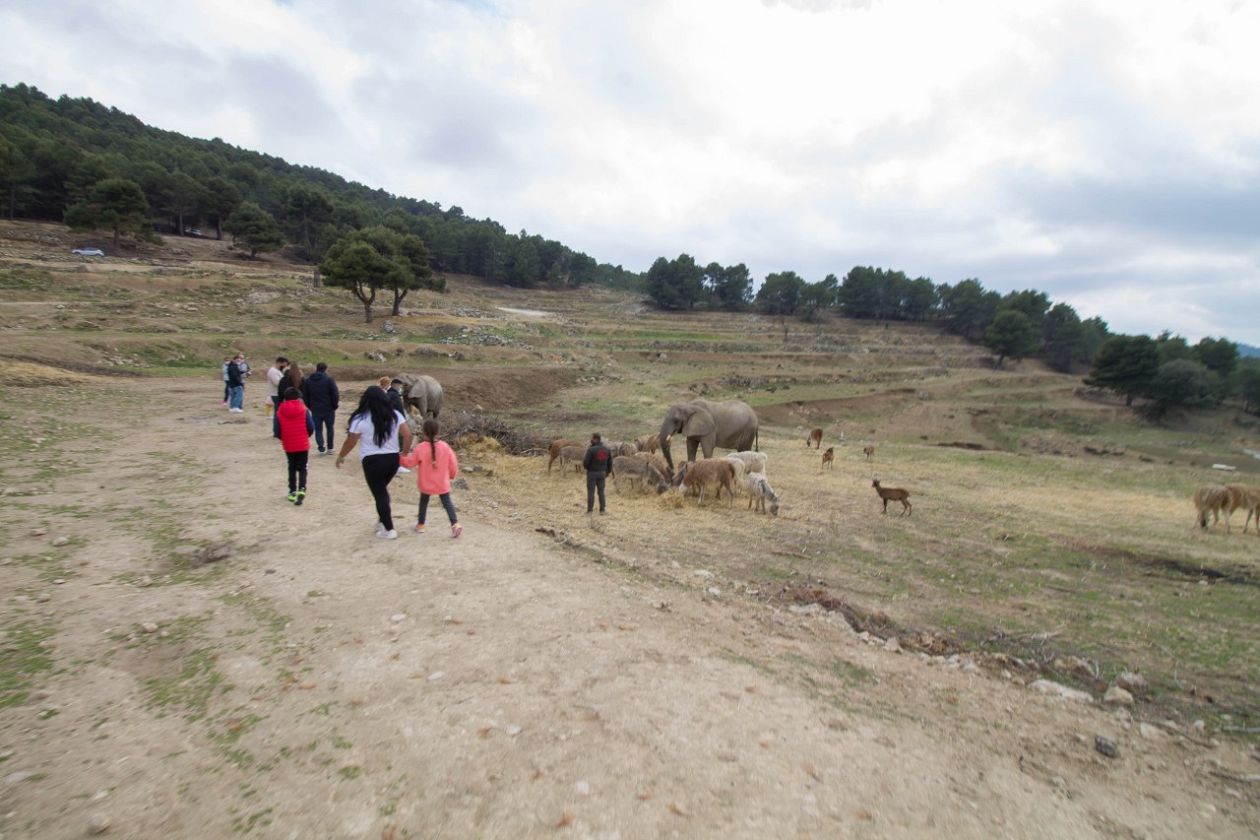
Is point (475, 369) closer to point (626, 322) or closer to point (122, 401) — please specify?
point (122, 401)

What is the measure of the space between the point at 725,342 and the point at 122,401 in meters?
52.2

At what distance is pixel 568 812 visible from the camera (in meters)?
3.53

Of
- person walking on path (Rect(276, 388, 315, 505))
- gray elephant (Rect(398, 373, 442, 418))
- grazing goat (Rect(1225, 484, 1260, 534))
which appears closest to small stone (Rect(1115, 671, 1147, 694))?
person walking on path (Rect(276, 388, 315, 505))

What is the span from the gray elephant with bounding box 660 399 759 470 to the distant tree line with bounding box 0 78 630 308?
1569 inches

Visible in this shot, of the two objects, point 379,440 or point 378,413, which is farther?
point 379,440

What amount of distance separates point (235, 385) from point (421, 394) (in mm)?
4883

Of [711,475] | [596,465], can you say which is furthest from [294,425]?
[711,475]

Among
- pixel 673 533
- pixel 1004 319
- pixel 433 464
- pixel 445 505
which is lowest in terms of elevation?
pixel 673 533

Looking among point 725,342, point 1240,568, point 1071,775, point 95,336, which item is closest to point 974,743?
point 1071,775

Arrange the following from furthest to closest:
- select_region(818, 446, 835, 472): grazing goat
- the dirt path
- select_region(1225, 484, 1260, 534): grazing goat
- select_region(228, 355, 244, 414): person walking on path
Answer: select_region(818, 446, 835, 472): grazing goat
select_region(228, 355, 244, 414): person walking on path
select_region(1225, 484, 1260, 534): grazing goat
the dirt path

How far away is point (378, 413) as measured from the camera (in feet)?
23.8

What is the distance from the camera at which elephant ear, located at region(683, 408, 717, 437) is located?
55.2ft

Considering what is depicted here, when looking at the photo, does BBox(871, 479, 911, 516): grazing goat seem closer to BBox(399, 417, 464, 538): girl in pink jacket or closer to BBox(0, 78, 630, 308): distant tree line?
BBox(399, 417, 464, 538): girl in pink jacket

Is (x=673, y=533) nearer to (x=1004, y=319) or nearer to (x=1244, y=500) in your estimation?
(x=1244, y=500)
